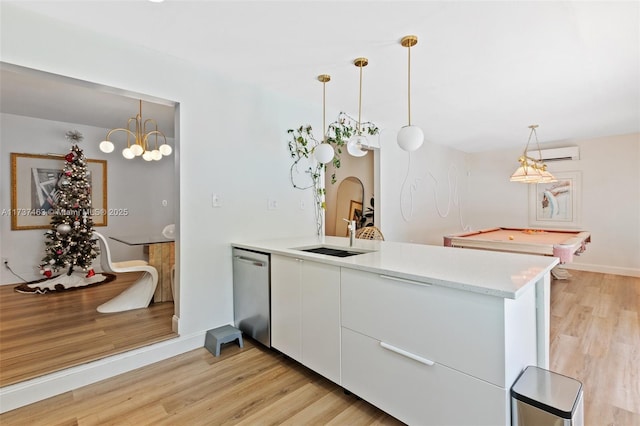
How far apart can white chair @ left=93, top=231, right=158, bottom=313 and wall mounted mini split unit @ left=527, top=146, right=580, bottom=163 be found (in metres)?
6.69

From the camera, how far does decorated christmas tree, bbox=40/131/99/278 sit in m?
4.14

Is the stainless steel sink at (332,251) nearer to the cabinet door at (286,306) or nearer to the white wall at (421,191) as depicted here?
the cabinet door at (286,306)

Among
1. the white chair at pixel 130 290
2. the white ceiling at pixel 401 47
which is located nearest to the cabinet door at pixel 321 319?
the white ceiling at pixel 401 47

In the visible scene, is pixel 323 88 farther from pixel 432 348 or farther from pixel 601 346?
pixel 601 346

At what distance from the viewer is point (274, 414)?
1606mm

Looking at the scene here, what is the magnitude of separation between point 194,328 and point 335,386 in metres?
1.24

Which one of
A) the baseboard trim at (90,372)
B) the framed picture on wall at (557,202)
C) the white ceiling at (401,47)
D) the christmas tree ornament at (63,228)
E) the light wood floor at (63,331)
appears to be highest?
the white ceiling at (401,47)

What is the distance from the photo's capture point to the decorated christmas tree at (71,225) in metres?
4.14

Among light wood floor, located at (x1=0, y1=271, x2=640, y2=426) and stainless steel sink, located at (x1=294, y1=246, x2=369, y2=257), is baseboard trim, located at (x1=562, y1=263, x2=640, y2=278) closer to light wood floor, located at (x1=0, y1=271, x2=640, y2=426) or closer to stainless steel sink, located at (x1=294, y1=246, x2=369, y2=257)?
light wood floor, located at (x1=0, y1=271, x2=640, y2=426)

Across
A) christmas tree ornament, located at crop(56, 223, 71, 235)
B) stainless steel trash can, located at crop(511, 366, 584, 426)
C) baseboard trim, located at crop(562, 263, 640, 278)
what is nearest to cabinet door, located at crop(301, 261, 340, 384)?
stainless steel trash can, located at crop(511, 366, 584, 426)

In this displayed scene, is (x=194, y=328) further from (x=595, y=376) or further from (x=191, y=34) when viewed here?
(x=595, y=376)

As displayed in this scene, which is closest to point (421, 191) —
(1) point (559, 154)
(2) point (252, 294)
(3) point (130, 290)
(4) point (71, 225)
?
(1) point (559, 154)

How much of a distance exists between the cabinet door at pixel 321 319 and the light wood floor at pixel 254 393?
0.53ft

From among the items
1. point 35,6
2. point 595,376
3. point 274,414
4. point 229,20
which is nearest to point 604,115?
point 595,376
